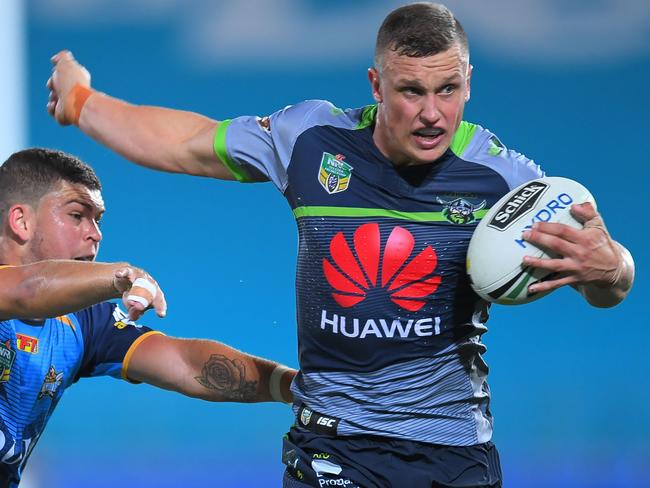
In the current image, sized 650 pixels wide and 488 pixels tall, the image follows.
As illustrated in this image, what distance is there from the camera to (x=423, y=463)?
9.07 ft

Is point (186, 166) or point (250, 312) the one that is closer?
point (186, 166)

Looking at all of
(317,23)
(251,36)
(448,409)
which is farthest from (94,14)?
(448,409)

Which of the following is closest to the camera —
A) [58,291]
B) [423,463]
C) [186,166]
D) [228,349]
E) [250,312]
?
[58,291]

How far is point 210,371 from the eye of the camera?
130 inches

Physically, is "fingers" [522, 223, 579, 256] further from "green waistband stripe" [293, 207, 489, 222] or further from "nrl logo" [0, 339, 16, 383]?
"nrl logo" [0, 339, 16, 383]

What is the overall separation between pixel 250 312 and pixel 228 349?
2.14 meters

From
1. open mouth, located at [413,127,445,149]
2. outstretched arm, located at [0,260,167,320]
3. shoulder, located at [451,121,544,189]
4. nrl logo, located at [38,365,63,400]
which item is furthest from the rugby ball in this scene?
nrl logo, located at [38,365,63,400]

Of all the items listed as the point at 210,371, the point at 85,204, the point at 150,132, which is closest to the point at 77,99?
the point at 150,132

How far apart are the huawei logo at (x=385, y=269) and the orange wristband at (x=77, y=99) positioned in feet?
2.88

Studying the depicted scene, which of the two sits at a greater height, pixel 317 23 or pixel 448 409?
pixel 317 23

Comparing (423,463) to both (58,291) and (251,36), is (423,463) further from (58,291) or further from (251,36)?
(251,36)

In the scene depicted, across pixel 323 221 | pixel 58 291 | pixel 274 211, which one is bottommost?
pixel 58 291

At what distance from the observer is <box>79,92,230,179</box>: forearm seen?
294 centimetres

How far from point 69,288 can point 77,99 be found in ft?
2.58
